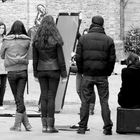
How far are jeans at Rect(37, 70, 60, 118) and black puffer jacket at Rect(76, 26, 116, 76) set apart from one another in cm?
45

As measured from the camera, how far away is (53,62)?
502 inches

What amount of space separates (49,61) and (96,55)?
0.76 metres

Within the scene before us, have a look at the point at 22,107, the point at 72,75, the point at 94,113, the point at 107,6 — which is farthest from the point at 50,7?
the point at 22,107

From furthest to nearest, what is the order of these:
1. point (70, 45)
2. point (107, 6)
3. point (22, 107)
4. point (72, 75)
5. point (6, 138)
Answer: point (107, 6) → point (72, 75) → point (70, 45) → point (22, 107) → point (6, 138)

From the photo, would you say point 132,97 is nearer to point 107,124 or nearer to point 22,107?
point 107,124

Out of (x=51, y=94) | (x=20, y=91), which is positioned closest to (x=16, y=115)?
Answer: (x=20, y=91)

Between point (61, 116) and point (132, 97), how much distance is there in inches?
111

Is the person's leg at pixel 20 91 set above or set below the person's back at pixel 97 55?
below

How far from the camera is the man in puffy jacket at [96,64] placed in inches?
497

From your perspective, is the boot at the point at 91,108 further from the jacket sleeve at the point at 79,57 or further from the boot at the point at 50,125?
the jacket sleeve at the point at 79,57

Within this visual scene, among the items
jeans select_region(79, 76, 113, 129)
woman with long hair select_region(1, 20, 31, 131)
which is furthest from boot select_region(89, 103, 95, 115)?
jeans select_region(79, 76, 113, 129)

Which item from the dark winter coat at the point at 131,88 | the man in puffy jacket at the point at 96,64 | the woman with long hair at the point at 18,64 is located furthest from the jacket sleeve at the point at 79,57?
the woman with long hair at the point at 18,64

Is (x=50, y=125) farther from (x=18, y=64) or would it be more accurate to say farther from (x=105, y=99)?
(x=18, y=64)

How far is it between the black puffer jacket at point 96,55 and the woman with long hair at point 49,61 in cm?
32
